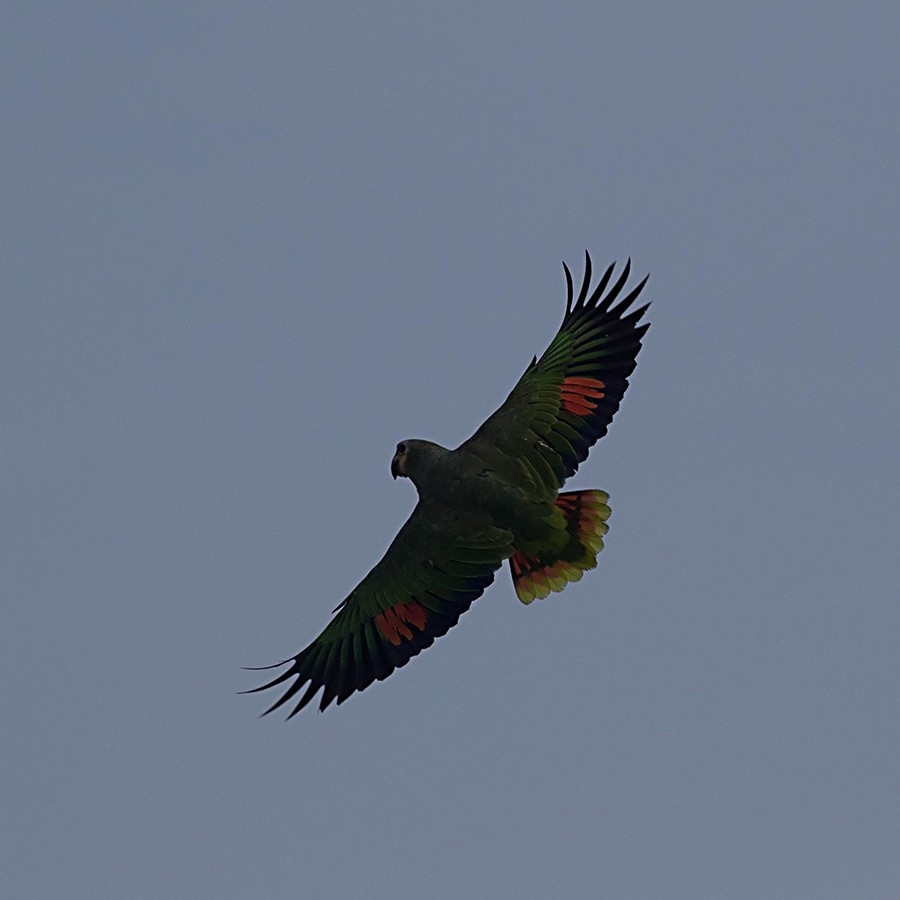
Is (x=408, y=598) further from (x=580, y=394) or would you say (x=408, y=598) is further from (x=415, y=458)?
(x=580, y=394)

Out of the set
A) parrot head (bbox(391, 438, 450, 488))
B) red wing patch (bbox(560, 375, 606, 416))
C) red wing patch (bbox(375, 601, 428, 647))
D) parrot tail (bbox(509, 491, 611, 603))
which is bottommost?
red wing patch (bbox(375, 601, 428, 647))

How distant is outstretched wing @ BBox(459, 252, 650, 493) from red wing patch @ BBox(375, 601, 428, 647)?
1.59 m

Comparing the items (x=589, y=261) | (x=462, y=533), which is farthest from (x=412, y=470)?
(x=589, y=261)

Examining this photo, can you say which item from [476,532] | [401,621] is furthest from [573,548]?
[401,621]

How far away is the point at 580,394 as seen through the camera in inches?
620

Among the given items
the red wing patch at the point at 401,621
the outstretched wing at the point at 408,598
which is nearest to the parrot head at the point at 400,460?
the outstretched wing at the point at 408,598

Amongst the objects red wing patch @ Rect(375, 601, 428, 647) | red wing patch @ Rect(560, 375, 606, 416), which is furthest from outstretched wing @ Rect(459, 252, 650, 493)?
red wing patch @ Rect(375, 601, 428, 647)

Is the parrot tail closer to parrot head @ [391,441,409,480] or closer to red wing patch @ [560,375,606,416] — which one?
red wing patch @ [560,375,606,416]

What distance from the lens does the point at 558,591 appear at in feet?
51.1

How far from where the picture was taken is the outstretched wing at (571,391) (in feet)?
50.2

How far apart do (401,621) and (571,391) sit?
2.79 m

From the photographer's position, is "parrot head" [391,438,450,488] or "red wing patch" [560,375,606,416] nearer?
"parrot head" [391,438,450,488]

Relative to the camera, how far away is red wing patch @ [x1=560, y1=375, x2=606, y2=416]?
15.7m

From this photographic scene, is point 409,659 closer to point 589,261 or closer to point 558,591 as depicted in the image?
point 558,591
